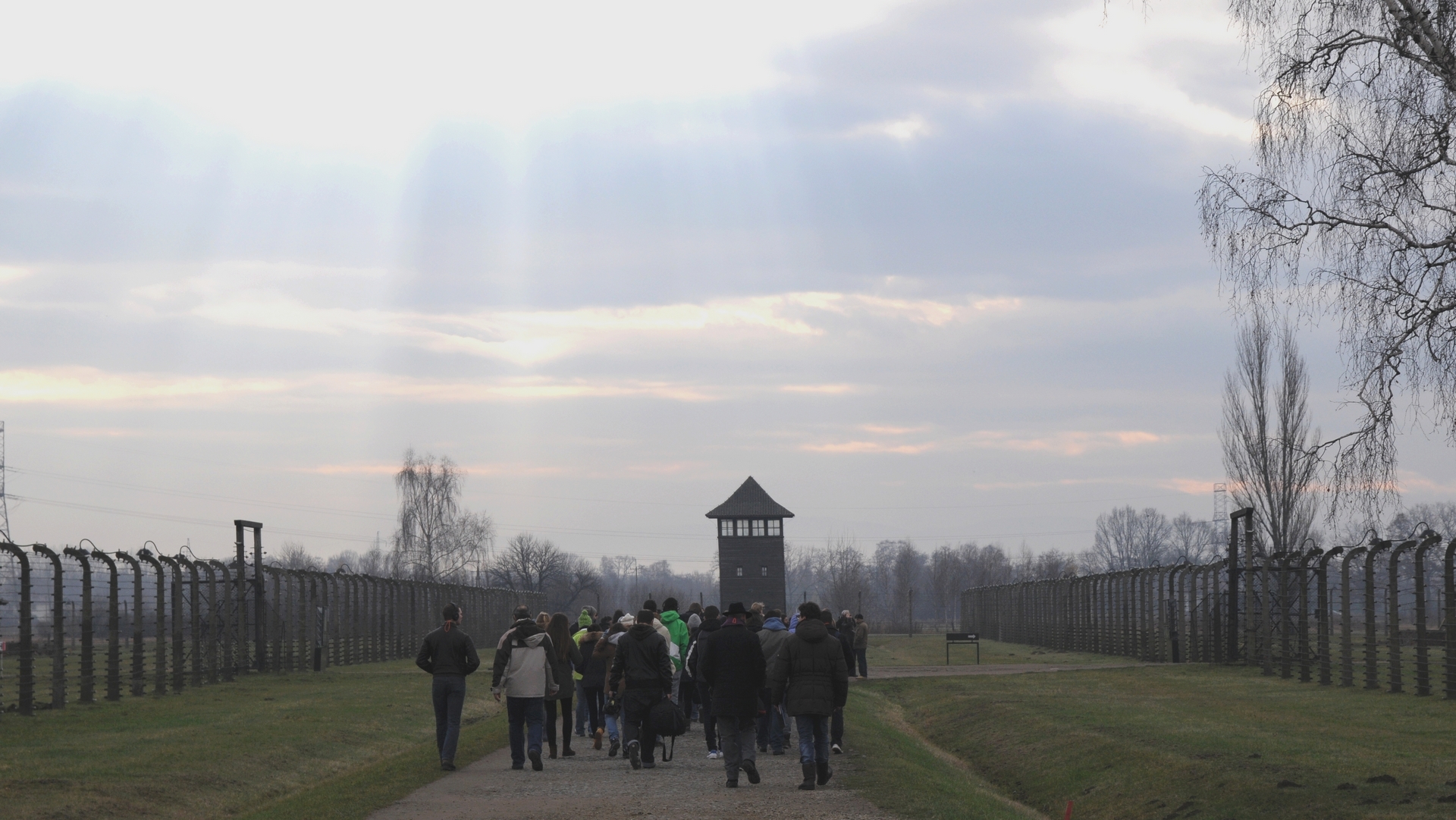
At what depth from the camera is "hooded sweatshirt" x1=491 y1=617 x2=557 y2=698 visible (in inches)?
633

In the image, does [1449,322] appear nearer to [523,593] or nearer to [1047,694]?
[1047,694]

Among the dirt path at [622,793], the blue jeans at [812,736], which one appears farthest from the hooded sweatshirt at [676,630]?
the blue jeans at [812,736]

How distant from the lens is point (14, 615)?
72.4 ft

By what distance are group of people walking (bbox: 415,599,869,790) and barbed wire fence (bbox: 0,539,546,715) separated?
9.09 meters

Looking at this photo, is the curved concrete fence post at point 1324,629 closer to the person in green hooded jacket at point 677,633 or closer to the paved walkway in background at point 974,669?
the paved walkway in background at point 974,669

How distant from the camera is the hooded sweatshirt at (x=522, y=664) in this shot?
16.1 meters

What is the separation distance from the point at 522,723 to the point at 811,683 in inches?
153

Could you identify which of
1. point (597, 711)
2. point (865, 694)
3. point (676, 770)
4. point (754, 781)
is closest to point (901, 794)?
point (754, 781)

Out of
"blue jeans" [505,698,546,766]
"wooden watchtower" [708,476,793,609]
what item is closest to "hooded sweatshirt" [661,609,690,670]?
"blue jeans" [505,698,546,766]

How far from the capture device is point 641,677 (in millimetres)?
15984

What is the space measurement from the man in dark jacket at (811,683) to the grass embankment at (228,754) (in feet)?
13.2

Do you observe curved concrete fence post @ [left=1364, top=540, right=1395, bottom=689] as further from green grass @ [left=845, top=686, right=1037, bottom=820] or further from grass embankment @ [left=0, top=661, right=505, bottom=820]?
grass embankment @ [left=0, top=661, right=505, bottom=820]

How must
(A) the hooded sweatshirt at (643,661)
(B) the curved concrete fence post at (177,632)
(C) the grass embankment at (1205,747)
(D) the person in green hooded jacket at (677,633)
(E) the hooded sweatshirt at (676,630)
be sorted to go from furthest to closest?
(B) the curved concrete fence post at (177,632), (E) the hooded sweatshirt at (676,630), (D) the person in green hooded jacket at (677,633), (A) the hooded sweatshirt at (643,661), (C) the grass embankment at (1205,747)

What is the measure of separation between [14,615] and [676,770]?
12123mm
